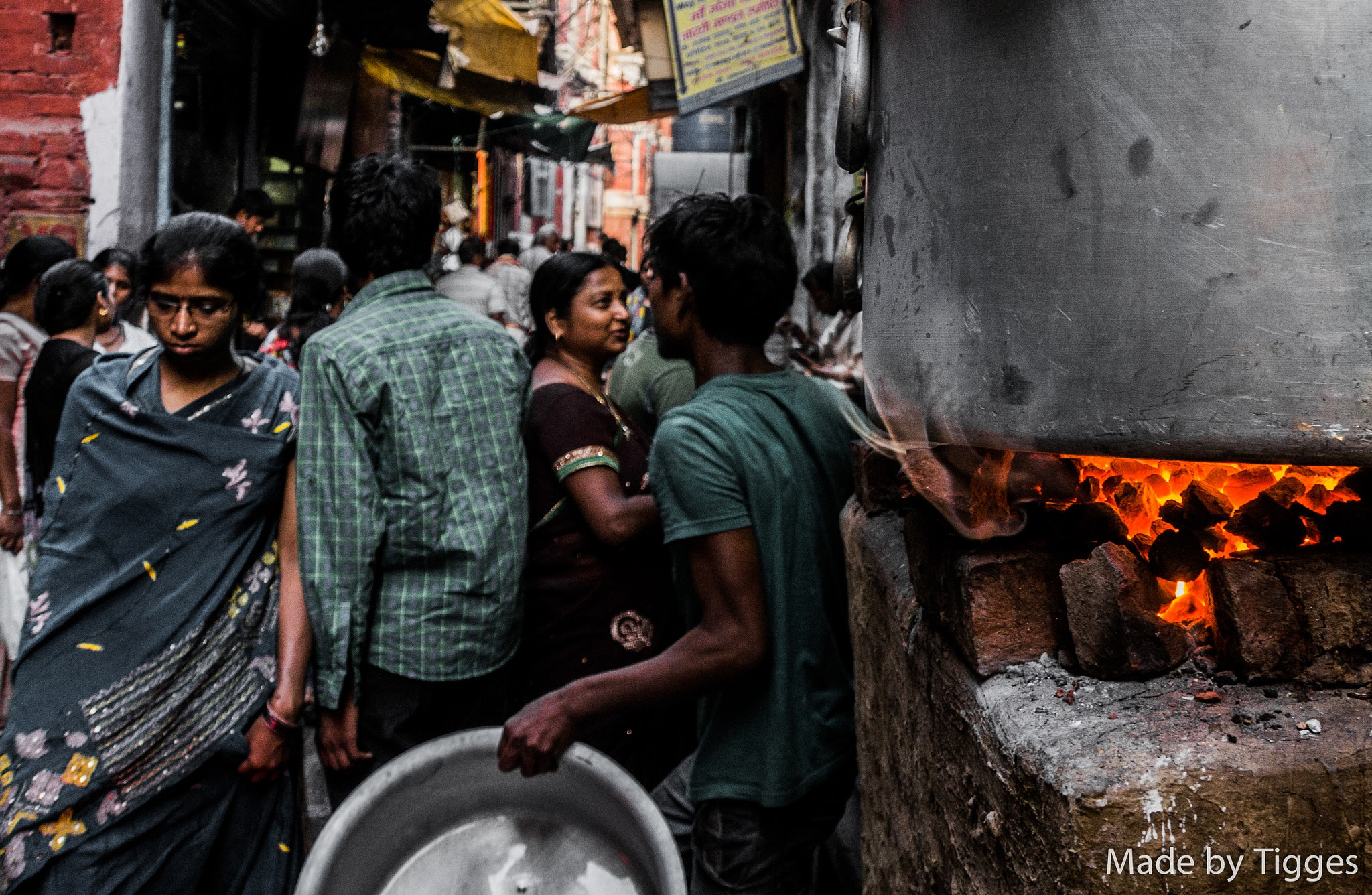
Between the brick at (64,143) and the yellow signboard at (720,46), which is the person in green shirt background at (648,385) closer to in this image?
the yellow signboard at (720,46)

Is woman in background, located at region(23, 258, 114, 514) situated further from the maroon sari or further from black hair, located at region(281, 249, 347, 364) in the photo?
the maroon sari

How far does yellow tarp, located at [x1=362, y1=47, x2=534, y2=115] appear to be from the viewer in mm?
9930

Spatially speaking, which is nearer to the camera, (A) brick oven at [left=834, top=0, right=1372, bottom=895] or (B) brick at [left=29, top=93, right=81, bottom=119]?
(A) brick oven at [left=834, top=0, right=1372, bottom=895]

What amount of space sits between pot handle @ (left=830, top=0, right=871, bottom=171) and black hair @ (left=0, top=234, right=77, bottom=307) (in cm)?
387

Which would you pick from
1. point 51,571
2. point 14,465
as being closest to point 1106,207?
point 51,571

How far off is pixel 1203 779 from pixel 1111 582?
210 mm

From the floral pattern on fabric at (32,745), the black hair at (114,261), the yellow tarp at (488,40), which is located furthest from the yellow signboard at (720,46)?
the yellow tarp at (488,40)

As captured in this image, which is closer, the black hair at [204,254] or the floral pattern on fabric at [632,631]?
the black hair at [204,254]

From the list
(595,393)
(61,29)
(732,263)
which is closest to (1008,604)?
(732,263)

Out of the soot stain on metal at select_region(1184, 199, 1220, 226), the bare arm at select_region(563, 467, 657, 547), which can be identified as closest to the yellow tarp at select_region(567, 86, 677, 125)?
the bare arm at select_region(563, 467, 657, 547)

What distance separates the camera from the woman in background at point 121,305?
13.4ft

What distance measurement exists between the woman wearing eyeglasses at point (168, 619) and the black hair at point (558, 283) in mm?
791

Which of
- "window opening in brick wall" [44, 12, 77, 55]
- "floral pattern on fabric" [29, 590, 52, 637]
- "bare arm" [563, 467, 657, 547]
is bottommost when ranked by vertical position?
"floral pattern on fabric" [29, 590, 52, 637]

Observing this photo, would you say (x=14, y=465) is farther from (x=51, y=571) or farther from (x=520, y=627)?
(x=520, y=627)
